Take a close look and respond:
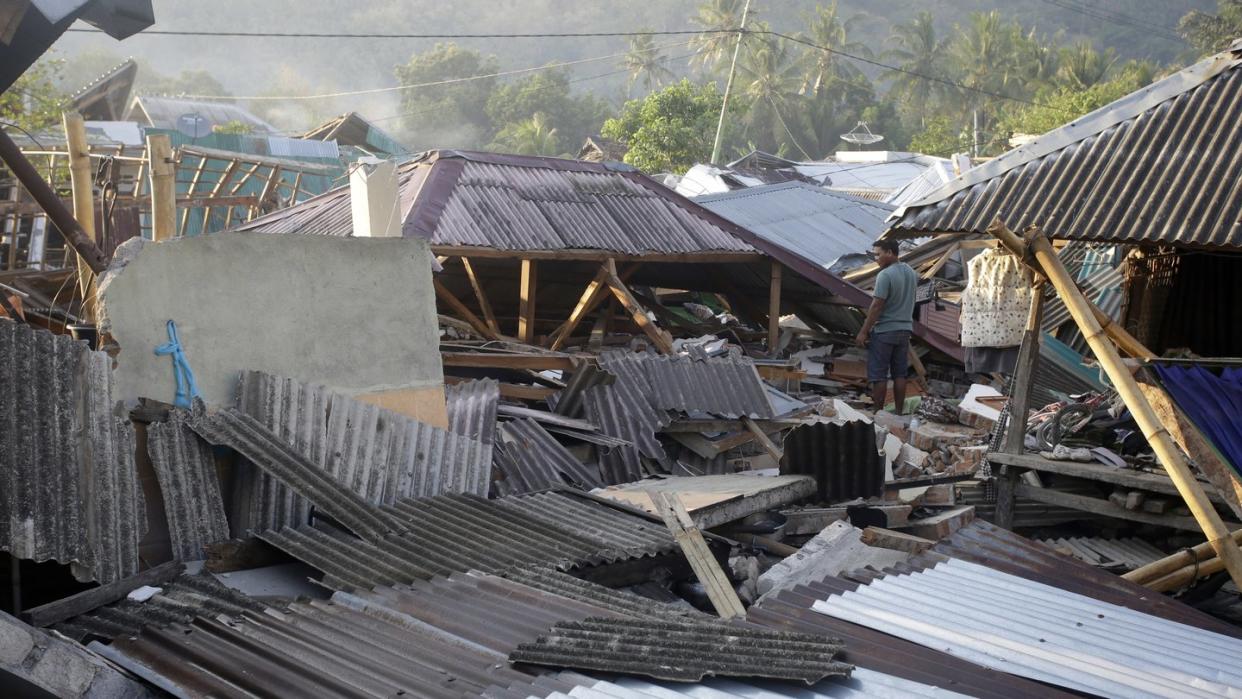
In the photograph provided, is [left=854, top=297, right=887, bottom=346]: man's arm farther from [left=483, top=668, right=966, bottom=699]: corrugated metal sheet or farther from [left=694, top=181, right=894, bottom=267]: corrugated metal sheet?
[left=483, top=668, right=966, bottom=699]: corrugated metal sheet

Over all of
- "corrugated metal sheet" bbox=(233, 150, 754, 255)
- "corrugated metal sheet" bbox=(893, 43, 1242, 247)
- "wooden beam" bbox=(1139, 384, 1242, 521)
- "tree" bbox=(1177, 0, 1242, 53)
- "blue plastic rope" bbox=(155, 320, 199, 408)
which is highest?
"tree" bbox=(1177, 0, 1242, 53)

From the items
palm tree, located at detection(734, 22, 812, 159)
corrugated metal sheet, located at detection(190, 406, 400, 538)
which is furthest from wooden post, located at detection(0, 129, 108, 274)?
palm tree, located at detection(734, 22, 812, 159)

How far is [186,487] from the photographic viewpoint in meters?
5.69

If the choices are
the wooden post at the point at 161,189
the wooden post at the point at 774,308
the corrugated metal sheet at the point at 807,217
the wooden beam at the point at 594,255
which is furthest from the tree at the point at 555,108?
the wooden post at the point at 161,189

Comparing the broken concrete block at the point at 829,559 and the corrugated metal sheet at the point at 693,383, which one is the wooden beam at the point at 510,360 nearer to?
the corrugated metal sheet at the point at 693,383

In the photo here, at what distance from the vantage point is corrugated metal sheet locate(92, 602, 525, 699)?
390cm

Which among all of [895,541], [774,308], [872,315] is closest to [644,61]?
[774,308]

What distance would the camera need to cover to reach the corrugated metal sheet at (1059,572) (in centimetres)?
614

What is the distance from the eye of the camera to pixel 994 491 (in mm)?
9344

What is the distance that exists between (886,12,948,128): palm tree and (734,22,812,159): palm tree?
6.82 metres

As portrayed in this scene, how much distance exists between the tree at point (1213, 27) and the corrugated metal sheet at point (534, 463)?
49008mm

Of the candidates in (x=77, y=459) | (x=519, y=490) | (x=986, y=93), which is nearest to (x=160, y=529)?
(x=77, y=459)

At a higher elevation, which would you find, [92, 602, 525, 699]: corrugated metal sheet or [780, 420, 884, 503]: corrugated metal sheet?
[92, 602, 525, 699]: corrugated metal sheet

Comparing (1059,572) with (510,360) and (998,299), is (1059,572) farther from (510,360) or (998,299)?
(510,360)
